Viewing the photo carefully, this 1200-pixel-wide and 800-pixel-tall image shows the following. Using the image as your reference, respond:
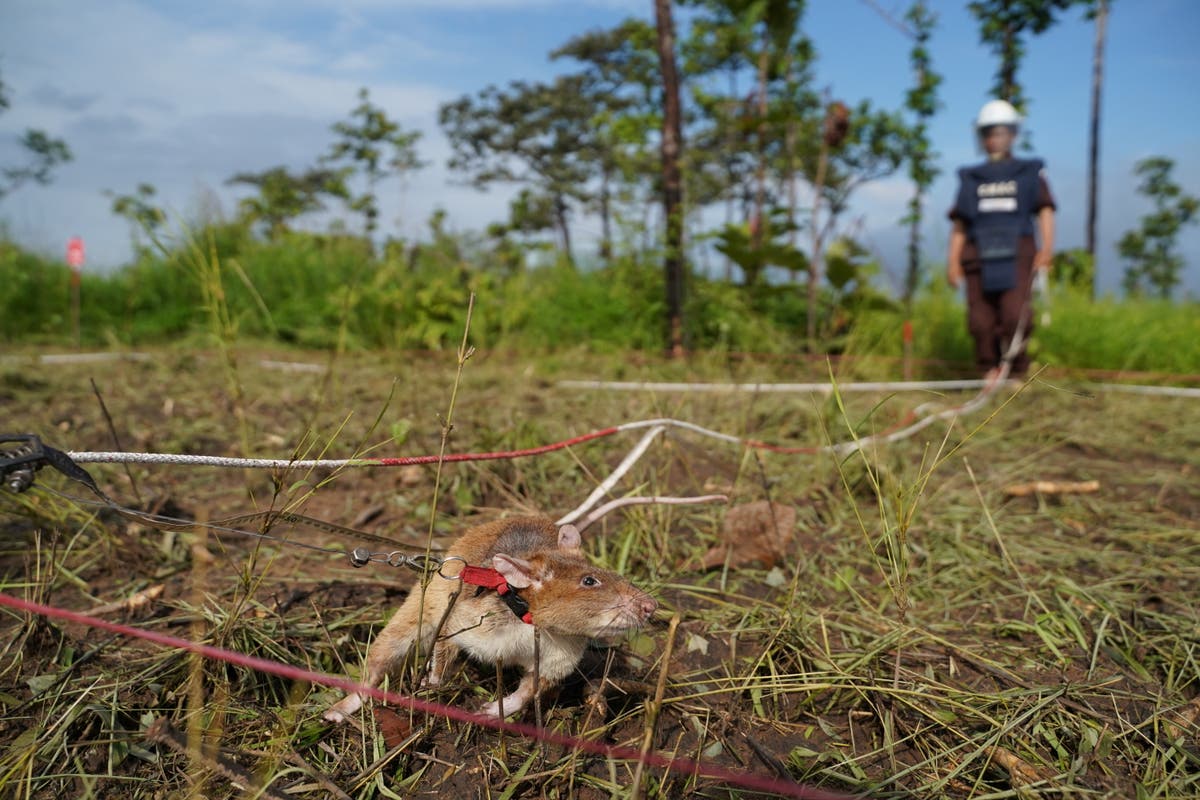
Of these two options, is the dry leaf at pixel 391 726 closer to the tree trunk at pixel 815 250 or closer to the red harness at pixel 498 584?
the red harness at pixel 498 584

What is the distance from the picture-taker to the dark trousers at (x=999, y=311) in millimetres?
5918

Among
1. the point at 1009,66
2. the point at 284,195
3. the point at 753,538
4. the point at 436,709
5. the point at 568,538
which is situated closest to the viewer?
the point at 436,709

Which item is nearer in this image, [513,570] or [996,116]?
[513,570]

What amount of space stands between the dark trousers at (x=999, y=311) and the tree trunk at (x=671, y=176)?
2.62 m

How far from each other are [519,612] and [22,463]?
3.64ft

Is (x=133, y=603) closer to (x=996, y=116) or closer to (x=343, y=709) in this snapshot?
(x=343, y=709)

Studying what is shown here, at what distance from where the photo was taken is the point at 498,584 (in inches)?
61.5

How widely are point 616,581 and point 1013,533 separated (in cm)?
223

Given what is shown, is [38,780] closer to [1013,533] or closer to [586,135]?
[1013,533]

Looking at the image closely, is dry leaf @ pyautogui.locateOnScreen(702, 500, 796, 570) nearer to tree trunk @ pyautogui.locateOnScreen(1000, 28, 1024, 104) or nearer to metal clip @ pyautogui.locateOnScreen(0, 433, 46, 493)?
metal clip @ pyautogui.locateOnScreen(0, 433, 46, 493)

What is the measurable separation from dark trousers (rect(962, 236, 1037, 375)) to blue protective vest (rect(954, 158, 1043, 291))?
0.09 m

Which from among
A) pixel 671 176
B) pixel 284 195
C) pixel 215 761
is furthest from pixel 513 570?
pixel 284 195

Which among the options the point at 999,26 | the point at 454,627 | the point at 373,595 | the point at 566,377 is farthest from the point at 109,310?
the point at 999,26

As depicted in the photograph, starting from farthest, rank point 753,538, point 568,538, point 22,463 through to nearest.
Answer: point 753,538
point 568,538
point 22,463
